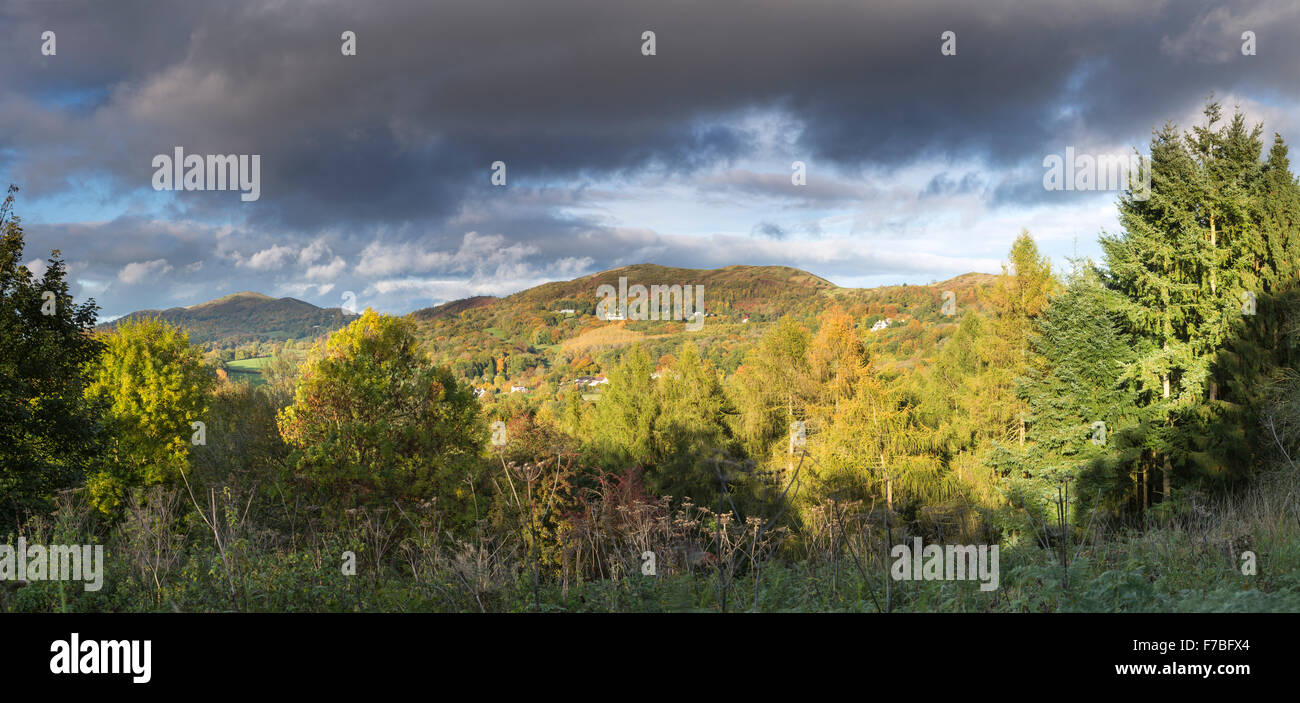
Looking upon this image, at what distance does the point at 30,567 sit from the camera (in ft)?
18.5

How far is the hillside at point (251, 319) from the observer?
279ft

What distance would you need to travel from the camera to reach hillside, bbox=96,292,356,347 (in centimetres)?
8500

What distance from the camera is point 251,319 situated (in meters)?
98.1

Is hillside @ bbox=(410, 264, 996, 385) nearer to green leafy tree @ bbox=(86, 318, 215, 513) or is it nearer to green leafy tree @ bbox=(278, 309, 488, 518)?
green leafy tree @ bbox=(86, 318, 215, 513)

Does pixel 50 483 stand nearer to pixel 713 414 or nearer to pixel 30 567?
pixel 30 567

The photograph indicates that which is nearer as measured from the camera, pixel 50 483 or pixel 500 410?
pixel 50 483
